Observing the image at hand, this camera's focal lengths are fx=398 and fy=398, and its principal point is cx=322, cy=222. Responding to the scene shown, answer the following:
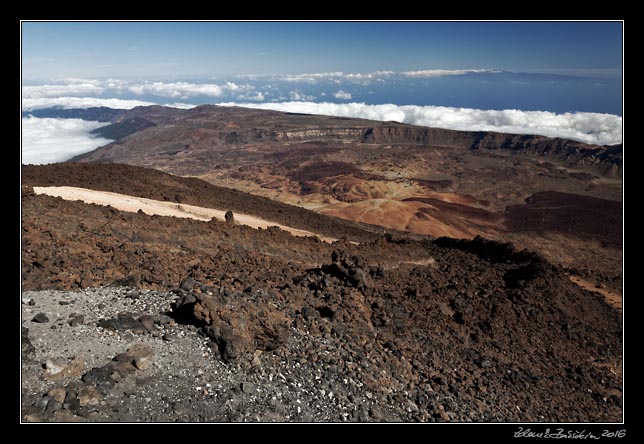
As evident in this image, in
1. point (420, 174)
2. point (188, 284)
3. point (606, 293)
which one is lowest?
point (606, 293)

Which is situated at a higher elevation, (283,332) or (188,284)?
(188,284)

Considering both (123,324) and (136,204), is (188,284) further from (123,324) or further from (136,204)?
(136,204)

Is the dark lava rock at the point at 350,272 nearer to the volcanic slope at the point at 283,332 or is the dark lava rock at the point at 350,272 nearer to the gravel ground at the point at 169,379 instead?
the volcanic slope at the point at 283,332

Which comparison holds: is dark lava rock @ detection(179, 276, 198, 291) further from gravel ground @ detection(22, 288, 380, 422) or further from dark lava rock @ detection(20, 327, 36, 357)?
dark lava rock @ detection(20, 327, 36, 357)

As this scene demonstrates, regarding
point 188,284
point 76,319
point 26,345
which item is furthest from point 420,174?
point 26,345

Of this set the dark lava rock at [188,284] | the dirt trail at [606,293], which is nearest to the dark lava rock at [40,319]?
the dark lava rock at [188,284]
